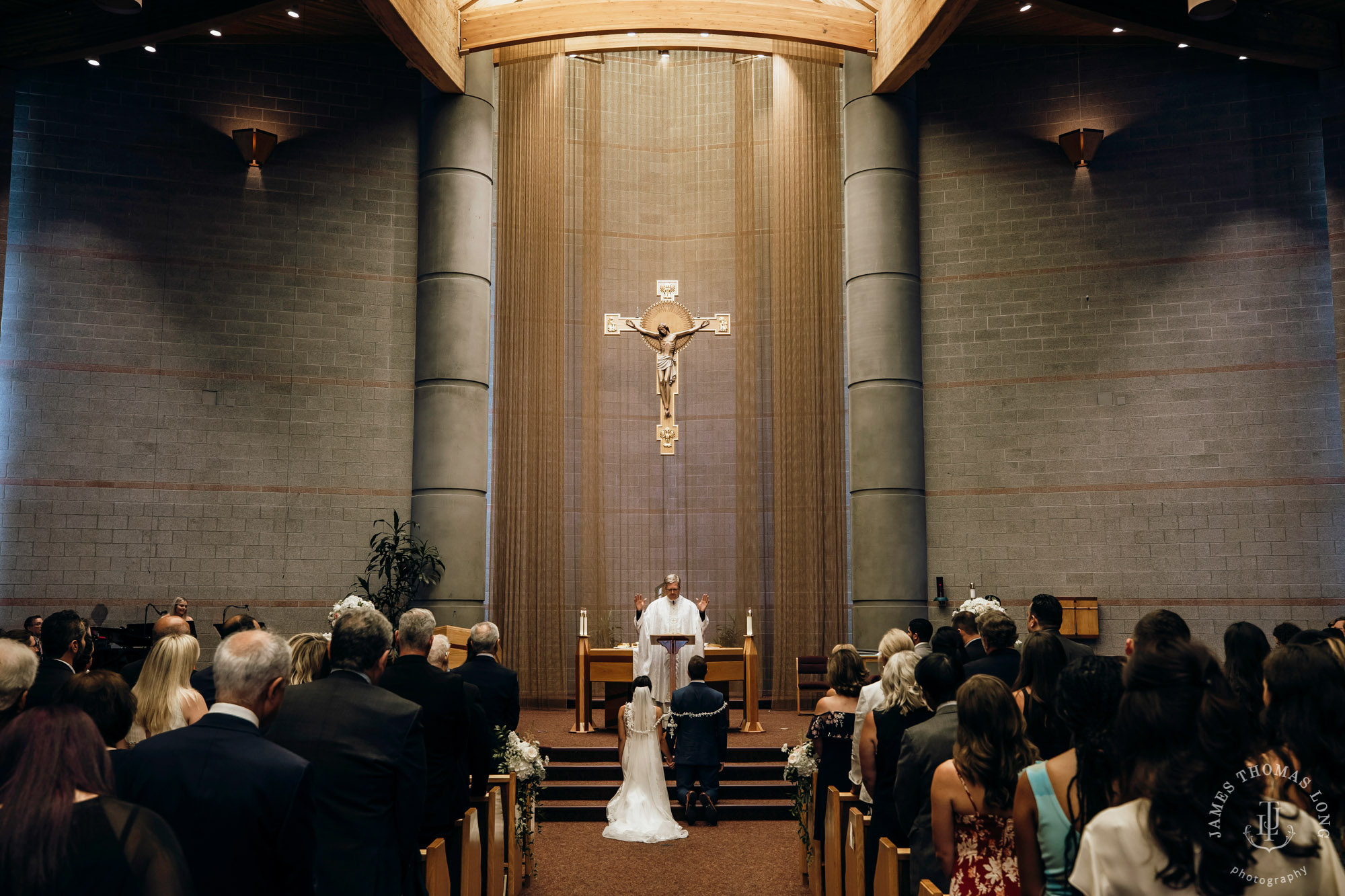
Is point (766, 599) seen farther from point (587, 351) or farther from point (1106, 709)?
point (1106, 709)

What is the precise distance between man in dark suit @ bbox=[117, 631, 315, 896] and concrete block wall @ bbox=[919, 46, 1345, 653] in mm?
10527

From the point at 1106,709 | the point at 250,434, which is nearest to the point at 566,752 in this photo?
the point at 250,434

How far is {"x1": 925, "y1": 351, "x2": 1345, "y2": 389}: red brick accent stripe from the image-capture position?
1125cm

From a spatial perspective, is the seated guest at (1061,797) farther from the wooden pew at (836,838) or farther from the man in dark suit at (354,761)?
the wooden pew at (836,838)

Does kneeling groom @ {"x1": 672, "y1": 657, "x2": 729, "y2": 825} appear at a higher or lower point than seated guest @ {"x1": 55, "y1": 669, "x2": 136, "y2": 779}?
lower

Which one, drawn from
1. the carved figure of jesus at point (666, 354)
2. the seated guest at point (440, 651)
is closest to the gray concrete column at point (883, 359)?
the carved figure of jesus at point (666, 354)

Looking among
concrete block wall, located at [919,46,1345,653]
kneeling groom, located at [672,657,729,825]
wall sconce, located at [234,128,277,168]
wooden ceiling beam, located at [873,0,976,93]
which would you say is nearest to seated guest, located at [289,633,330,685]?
kneeling groom, located at [672,657,729,825]

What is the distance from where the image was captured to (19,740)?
170cm

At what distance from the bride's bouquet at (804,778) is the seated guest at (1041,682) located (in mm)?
3015

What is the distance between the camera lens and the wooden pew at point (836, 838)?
17.2 ft

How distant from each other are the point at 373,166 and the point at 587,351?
10.8 feet

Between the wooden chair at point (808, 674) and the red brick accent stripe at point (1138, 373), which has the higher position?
the red brick accent stripe at point (1138, 373)

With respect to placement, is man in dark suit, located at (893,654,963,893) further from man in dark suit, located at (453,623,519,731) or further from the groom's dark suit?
the groom's dark suit

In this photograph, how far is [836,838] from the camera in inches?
211
